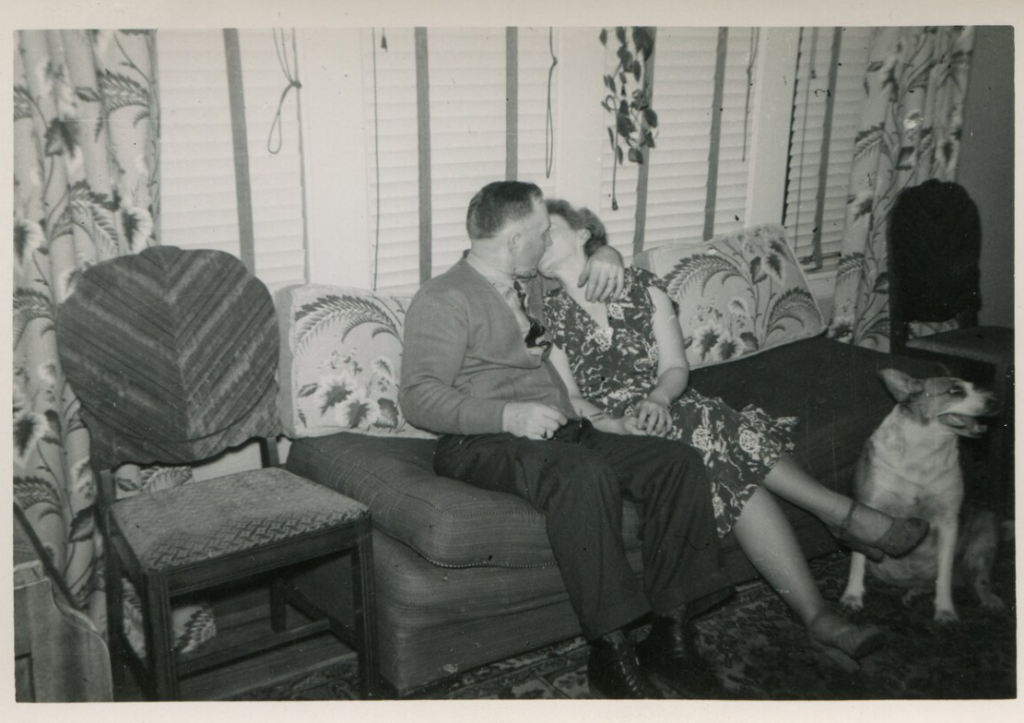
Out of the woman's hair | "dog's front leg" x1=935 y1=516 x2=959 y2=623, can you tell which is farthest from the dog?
the woman's hair

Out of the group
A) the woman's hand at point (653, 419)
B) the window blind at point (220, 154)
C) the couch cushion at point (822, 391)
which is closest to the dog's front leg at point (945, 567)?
the couch cushion at point (822, 391)

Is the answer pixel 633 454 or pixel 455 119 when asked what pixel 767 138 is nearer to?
pixel 455 119

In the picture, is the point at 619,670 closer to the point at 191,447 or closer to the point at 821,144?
the point at 191,447

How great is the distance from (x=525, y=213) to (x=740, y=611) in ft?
3.21

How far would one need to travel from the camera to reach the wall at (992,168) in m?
1.91

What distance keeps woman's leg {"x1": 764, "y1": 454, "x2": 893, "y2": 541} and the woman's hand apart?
0.24 meters

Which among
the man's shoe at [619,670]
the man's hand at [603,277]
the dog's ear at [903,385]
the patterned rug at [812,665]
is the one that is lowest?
the patterned rug at [812,665]

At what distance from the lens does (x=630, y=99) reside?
7.93 feet

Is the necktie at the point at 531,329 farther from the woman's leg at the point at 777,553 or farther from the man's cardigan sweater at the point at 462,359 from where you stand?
the woman's leg at the point at 777,553

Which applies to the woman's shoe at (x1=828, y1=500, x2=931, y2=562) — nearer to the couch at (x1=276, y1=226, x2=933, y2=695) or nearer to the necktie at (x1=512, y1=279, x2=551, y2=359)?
the couch at (x1=276, y1=226, x2=933, y2=695)

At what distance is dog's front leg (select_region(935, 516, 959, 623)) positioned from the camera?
6.23 ft

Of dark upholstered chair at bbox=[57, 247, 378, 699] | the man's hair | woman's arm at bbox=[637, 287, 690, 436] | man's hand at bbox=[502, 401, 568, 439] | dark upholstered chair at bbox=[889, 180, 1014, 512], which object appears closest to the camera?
dark upholstered chair at bbox=[57, 247, 378, 699]

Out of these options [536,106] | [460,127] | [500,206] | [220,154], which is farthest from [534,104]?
[220,154]

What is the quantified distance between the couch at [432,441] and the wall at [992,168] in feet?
1.12
